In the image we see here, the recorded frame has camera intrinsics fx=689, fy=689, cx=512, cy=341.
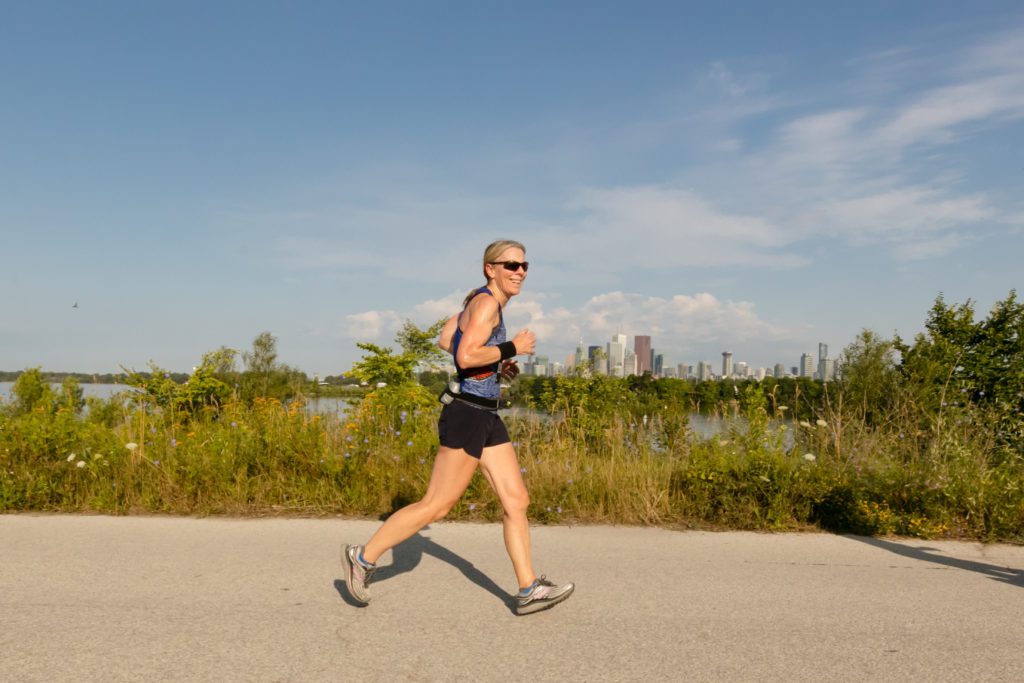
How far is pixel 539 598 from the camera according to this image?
11.5ft

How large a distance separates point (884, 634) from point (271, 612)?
9.96 ft

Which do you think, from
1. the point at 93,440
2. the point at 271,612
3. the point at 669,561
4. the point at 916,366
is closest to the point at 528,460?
the point at 669,561

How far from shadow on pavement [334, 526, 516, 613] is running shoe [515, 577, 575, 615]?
15 centimetres

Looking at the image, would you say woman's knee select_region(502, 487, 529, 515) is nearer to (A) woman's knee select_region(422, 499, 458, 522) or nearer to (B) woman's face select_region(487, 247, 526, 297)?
(A) woman's knee select_region(422, 499, 458, 522)

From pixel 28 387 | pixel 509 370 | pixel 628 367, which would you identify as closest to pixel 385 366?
pixel 628 367

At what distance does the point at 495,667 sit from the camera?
114 inches

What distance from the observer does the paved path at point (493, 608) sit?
114 inches

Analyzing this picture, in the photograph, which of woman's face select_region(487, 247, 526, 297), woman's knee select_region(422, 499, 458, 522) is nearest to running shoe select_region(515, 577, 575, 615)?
woman's knee select_region(422, 499, 458, 522)

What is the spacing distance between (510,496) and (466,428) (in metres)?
0.44

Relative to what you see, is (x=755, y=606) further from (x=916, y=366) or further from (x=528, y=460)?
(x=916, y=366)

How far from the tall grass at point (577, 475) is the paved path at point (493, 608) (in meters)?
0.37

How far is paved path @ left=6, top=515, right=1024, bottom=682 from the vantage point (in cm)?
291

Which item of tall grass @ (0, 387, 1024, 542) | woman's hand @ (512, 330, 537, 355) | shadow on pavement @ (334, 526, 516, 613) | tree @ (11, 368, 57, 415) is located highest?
woman's hand @ (512, 330, 537, 355)

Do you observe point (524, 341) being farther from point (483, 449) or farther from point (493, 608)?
point (493, 608)
